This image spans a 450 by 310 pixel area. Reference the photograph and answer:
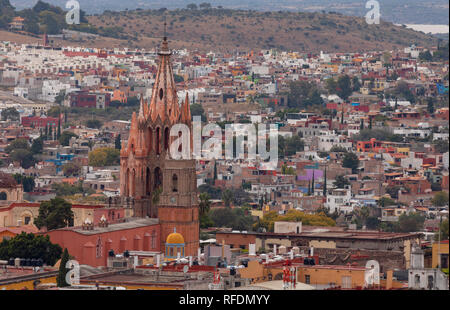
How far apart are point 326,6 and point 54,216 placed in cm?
13524

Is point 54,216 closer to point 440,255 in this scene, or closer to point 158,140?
point 158,140

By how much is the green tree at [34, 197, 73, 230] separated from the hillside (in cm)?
13138

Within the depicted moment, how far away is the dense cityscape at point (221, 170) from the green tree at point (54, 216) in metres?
0.08

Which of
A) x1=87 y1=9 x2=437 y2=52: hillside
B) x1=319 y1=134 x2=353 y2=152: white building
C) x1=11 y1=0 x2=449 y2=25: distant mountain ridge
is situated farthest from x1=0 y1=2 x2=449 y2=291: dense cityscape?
x1=87 y1=9 x2=437 y2=52: hillside

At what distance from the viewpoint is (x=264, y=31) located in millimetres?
190375

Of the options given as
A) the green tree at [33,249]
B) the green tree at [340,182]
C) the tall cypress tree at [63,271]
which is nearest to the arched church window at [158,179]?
the green tree at [33,249]

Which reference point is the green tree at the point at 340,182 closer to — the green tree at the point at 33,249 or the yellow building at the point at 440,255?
the green tree at the point at 33,249

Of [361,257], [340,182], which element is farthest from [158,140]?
[340,182]

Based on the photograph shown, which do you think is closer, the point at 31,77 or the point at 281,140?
the point at 281,140

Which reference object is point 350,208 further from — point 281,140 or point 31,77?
point 31,77

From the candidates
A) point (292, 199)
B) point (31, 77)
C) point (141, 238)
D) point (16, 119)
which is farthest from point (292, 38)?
point (141, 238)

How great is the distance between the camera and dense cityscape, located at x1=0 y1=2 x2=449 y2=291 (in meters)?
38.7

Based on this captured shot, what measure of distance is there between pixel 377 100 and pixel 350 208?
6179 cm
